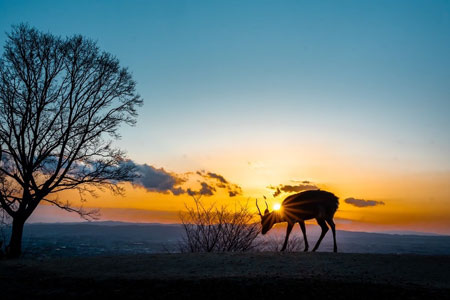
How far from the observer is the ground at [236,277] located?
930cm

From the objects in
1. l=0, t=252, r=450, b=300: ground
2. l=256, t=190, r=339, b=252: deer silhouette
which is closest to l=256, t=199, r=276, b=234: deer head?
l=256, t=190, r=339, b=252: deer silhouette

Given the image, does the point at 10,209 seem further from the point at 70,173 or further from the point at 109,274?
the point at 109,274

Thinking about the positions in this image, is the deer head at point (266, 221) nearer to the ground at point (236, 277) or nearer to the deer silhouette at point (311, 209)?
the deer silhouette at point (311, 209)

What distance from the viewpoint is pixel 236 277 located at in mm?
10977

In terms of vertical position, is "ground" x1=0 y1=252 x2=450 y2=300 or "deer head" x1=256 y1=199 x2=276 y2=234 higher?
"deer head" x1=256 y1=199 x2=276 y2=234

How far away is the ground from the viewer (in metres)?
9.30

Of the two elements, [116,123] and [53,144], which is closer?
[53,144]

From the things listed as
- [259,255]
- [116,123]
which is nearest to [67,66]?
[116,123]

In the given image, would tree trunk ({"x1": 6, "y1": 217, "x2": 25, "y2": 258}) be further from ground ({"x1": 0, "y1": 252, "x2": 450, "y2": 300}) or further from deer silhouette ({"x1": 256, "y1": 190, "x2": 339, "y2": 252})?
deer silhouette ({"x1": 256, "y1": 190, "x2": 339, "y2": 252})

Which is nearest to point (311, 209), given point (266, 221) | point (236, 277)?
point (266, 221)

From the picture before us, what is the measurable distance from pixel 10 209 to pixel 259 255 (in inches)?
541

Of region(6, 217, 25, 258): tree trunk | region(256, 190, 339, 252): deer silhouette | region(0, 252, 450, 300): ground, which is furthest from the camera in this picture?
region(6, 217, 25, 258): tree trunk

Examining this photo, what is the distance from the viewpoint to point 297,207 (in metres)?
17.3

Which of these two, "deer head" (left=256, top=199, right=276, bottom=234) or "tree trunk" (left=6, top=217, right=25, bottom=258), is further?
"tree trunk" (left=6, top=217, right=25, bottom=258)
